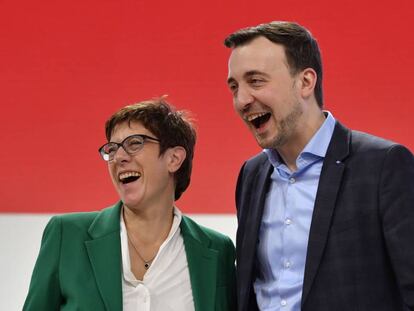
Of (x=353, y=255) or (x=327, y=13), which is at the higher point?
(x=327, y=13)

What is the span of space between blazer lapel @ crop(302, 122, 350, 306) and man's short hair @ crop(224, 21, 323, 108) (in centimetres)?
17

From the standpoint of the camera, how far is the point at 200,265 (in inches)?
79.1

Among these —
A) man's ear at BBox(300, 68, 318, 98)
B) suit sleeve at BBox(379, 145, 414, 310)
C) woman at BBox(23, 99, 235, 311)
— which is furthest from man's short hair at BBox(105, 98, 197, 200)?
suit sleeve at BBox(379, 145, 414, 310)

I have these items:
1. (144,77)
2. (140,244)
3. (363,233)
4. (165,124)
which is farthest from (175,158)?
(144,77)

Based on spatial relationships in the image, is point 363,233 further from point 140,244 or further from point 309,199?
point 140,244

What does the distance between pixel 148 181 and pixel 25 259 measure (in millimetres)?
936

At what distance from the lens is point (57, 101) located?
2.88 metres

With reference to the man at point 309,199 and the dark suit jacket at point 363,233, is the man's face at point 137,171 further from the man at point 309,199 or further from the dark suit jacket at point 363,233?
the dark suit jacket at point 363,233

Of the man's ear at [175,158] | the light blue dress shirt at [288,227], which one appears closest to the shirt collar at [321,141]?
the light blue dress shirt at [288,227]

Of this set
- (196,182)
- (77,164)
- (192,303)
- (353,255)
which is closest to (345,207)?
(353,255)

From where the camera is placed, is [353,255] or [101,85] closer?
[353,255]

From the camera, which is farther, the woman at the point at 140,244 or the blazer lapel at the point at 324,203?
the woman at the point at 140,244

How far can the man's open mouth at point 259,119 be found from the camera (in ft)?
6.27

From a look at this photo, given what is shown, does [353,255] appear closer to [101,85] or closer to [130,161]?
[130,161]
